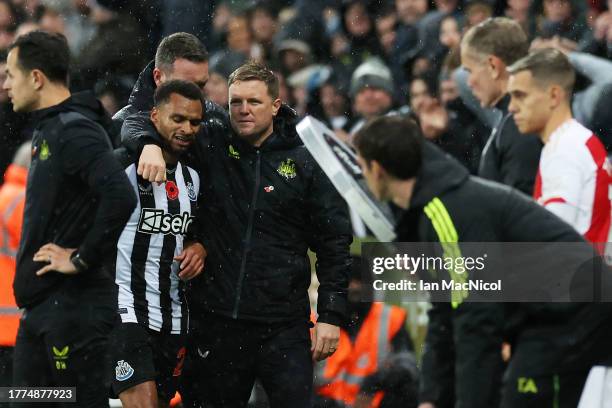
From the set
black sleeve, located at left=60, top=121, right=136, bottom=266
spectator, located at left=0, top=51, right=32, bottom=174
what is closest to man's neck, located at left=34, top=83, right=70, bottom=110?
black sleeve, located at left=60, top=121, right=136, bottom=266

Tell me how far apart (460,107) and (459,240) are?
195 inches

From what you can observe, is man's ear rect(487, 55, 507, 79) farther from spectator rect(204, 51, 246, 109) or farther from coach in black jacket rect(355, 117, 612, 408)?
spectator rect(204, 51, 246, 109)

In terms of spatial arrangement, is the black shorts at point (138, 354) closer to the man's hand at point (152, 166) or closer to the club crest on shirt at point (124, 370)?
the club crest on shirt at point (124, 370)

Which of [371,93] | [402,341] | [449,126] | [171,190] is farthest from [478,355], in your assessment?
[371,93]

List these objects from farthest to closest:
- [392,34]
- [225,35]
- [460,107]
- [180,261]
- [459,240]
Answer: [225,35] → [392,34] → [460,107] → [180,261] → [459,240]

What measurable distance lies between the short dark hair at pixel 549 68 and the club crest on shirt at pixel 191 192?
1696mm

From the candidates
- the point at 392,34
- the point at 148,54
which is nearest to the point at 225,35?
the point at 148,54

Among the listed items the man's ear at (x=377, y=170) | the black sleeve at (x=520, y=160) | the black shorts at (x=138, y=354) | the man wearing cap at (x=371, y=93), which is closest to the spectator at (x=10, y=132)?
the man wearing cap at (x=371, y=93)

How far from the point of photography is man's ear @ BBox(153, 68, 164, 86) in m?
6.34

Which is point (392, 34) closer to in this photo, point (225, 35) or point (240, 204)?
point (225, 35)

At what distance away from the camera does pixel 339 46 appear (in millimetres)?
10992

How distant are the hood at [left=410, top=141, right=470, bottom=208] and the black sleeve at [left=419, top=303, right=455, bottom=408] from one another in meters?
0.47

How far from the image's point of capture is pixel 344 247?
6.07 metres

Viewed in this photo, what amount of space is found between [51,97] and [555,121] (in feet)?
8.00
